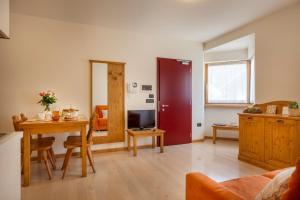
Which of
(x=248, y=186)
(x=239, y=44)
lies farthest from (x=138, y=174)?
(x=239, y=44)

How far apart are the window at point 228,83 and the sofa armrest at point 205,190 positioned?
4.36 metres

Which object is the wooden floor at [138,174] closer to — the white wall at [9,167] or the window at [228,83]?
the white wall at [9,167]

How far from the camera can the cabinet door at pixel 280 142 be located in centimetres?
273

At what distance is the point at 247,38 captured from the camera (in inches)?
164

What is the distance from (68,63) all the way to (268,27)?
12.8 ft

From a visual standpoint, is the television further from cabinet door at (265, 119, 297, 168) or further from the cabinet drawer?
cabinet door at (265, 119, 297, 168)

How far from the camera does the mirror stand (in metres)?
3.97

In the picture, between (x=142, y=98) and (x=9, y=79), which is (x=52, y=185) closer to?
(x=9, y=79)

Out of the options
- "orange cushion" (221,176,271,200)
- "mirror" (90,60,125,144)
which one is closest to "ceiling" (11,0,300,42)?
"mirror" (90,60,125,144)

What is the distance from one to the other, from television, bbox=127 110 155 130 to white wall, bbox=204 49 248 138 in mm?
2022

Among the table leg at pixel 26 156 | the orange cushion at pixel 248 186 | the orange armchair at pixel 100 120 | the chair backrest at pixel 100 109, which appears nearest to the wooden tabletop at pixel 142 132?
the orange armchair at pixel 100 120

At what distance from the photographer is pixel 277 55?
3.38 meters

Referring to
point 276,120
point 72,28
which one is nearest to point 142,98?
point 72,28

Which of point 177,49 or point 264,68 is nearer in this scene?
point 264,68
